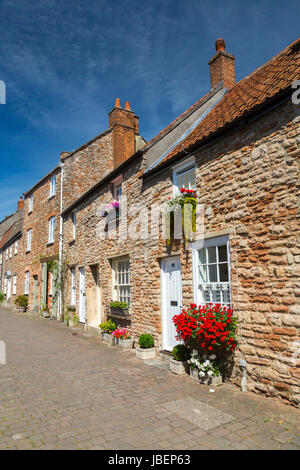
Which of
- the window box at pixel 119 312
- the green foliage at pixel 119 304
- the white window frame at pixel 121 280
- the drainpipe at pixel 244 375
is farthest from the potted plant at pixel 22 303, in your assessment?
the drainpipe at pixel 244 375

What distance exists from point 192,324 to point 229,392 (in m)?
1.33

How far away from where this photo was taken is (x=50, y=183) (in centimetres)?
1950

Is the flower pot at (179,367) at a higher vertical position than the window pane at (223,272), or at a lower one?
lower

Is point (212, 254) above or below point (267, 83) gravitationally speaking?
below

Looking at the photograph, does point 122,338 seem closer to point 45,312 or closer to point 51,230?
point 45,312

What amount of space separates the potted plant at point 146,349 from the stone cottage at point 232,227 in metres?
0.19

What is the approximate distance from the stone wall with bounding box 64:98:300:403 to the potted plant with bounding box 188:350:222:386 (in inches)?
14.5

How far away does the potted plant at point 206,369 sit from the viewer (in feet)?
20.1

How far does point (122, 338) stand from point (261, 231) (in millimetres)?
5861

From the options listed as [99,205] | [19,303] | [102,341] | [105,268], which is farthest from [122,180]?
[19,303]

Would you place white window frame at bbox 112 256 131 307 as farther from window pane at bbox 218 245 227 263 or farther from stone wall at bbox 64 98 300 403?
window pane at bbox 218 245 227 263

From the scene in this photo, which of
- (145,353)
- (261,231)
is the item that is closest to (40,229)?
(145,353)

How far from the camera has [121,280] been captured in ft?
37.1

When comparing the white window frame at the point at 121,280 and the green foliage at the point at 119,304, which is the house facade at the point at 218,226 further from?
the green foliage at the point at 119,304
